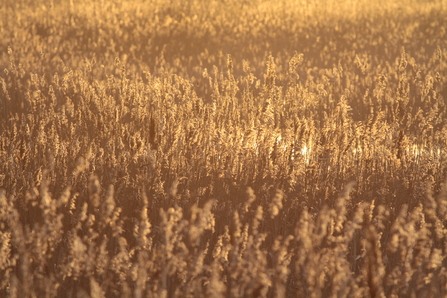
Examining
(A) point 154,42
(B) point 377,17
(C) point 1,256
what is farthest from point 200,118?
(B) point 377,17

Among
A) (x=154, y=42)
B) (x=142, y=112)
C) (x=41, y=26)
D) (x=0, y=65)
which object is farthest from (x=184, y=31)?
(x=142, y=112)

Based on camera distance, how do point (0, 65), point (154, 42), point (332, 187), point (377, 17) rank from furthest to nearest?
point (377, 17)
point (154, 42)
point (0, 65)
point (332, 187)

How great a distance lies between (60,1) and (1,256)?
37.1ft

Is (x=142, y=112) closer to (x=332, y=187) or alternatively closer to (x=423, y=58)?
(x=332, y=187)

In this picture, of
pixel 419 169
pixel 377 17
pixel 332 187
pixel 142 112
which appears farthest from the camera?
pixel 377 17

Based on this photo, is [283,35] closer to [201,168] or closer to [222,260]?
[201,168]

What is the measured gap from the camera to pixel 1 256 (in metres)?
2.07

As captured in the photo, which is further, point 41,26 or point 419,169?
point 41,26

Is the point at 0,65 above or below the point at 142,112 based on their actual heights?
below

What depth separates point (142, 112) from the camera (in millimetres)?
3828

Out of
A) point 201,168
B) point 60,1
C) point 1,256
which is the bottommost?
point 60,1

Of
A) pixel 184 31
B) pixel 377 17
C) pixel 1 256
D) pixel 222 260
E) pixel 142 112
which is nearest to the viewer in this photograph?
pixel 1 256

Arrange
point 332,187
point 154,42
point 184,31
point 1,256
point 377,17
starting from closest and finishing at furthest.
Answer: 1. point 1,256
2. point 332,187
3. point 154,42
4. point 184,31
5. point 377,17

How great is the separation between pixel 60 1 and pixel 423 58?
7.38 metres
